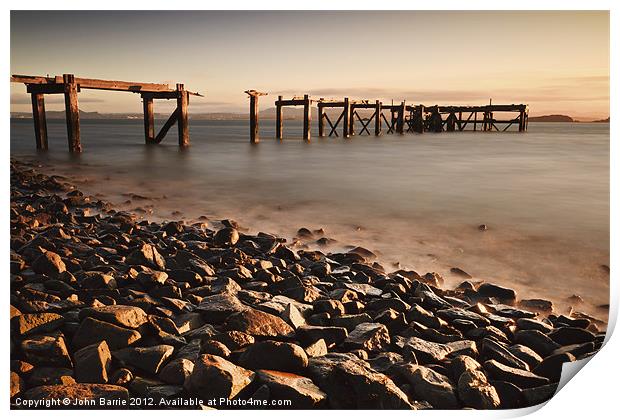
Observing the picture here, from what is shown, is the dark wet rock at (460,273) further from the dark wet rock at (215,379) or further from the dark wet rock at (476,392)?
the dark wet rock at (215,379)

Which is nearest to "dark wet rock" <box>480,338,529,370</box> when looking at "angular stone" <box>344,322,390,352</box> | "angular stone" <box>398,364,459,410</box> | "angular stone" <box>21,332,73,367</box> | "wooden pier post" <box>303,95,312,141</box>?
"angular stone" <box>398,364,459,410</box>

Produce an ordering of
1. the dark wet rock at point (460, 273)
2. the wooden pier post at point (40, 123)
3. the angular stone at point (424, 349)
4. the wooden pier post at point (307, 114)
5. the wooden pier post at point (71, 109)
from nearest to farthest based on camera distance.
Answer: the angular stone at point (424, 349), the dark wet rock at point (460, 273), the wooden pier post at point (71, 109), the wooden pier post at point (40, 123), the wooden pier post at point (307, 114)

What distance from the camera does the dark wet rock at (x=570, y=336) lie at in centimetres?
269

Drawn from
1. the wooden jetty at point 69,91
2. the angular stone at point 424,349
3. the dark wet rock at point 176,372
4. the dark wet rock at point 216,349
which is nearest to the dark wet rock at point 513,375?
the angular stone at point 424,349

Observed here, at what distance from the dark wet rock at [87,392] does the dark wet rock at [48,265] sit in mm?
1008

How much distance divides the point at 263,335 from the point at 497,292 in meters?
1.77

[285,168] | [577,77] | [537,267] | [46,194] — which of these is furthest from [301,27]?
[285,168]

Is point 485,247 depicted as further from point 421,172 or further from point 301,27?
point 421,172

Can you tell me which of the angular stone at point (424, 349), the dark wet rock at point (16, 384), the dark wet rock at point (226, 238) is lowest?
the dark wet rock at point (16, 384)

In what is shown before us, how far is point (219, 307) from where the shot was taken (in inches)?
104

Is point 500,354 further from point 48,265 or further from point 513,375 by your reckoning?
point 48,265

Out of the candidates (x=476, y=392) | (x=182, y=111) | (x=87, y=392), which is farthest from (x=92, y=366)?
(x=182, y=111)

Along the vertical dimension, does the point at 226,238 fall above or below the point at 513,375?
Result: above

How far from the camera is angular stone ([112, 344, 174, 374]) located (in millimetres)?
2180
